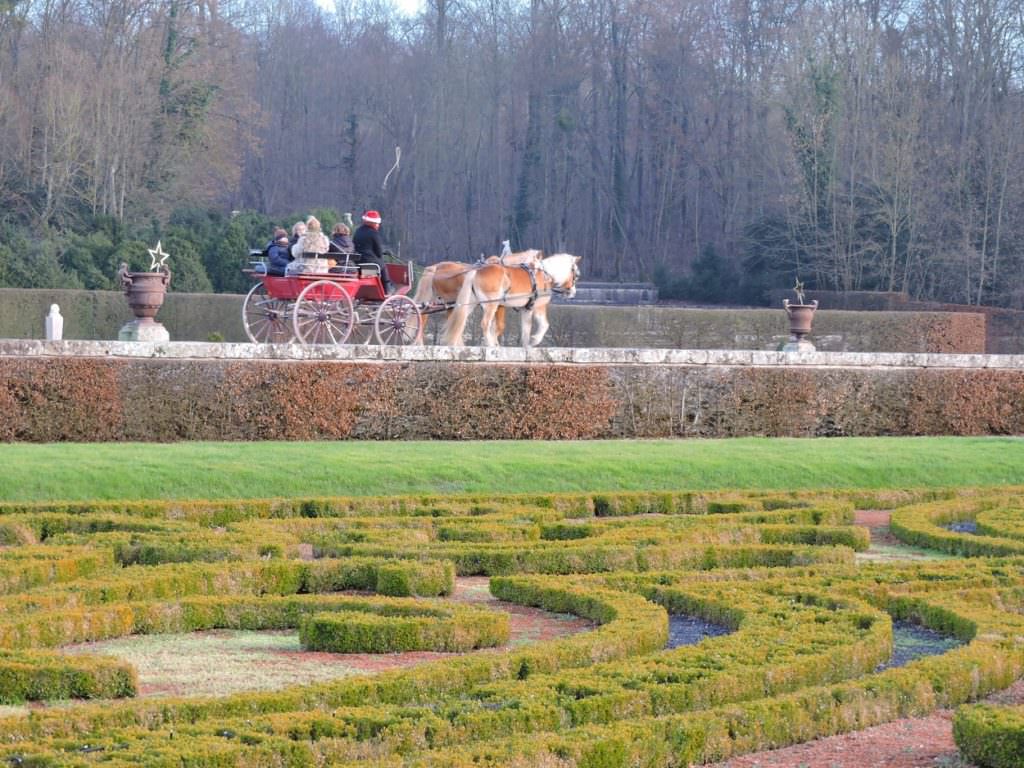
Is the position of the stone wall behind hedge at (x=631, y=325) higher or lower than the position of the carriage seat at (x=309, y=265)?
lower

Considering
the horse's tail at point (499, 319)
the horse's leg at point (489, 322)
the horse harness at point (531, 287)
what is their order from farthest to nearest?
1. the horse's tail at point (499, 319)
2. the horse harness at point (531, 287)
3. the horse's leg at point (489, 322)

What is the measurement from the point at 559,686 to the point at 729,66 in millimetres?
47377

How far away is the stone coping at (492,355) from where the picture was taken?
1378 cm

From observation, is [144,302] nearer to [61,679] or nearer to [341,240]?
[341,240]

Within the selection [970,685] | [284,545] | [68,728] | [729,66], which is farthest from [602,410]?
[729,66]


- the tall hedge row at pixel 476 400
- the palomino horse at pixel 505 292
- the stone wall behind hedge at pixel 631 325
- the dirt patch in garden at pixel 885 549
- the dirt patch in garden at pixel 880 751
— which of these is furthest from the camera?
the stone wall behind hedge at pixel 631 325

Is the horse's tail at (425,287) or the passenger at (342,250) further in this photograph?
the horse's tail at (425,287)

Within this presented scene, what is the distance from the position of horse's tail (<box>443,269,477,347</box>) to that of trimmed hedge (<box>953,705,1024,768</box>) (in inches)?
516

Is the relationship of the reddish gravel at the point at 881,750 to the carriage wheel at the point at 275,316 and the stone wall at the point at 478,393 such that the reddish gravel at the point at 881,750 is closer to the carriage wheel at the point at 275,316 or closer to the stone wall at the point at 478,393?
the stone wall at the point at 478,393

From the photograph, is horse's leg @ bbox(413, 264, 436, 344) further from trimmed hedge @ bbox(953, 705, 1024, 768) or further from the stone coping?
trimmed hedge @ bbox(953, 705, 1024, 768)

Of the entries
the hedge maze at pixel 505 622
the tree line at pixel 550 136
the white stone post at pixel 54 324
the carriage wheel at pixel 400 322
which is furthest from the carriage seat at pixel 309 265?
the tree line at pixel 550 136

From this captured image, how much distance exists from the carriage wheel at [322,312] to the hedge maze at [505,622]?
670cm

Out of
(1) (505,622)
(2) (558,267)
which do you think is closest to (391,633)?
(1) (505,622)

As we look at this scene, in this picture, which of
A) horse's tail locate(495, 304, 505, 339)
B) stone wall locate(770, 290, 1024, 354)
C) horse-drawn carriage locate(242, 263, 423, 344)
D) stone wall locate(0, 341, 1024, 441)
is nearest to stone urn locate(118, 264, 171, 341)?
horse-drawn carriage locate(242, 263, 423, 344)
